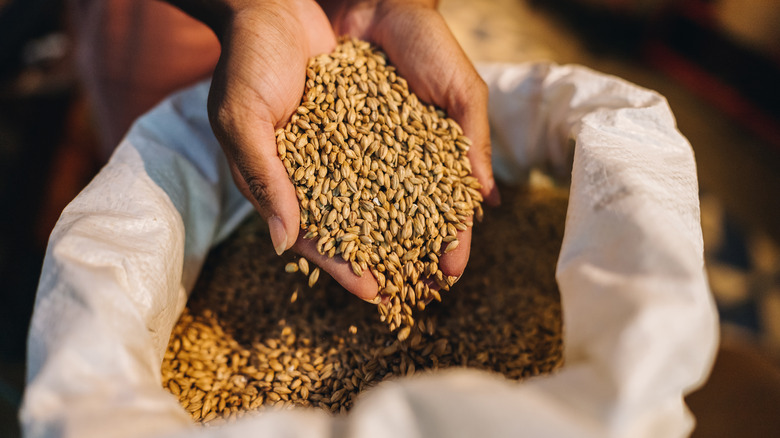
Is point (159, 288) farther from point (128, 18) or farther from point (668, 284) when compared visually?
point (128, 18)

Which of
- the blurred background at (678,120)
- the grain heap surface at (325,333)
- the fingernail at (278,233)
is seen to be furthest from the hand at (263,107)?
the blurred background at (678,120)

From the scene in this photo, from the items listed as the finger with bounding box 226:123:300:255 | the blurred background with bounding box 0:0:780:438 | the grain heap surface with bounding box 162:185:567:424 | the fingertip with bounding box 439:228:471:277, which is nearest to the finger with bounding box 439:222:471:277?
the fingertip with bounding box 439:228:471:277

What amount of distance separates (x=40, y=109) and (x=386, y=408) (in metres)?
2.08

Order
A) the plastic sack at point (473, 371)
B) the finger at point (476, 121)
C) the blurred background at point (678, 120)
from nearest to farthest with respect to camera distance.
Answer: the plastic sack at point (473, 371)
the finger at point (476, 121)
the blurred background at point (678, 120)

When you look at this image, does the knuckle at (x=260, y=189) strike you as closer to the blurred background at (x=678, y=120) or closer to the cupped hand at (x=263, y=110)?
the cupped hand at (x=263, y=110)

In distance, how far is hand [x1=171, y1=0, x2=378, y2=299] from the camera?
2.65ft

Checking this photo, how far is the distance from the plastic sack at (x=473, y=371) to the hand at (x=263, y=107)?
18cm

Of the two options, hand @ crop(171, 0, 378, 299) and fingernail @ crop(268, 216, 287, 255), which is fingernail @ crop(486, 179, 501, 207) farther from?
fingernail @ crop(268, 216, 287, 255)

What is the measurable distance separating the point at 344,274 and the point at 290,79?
372mm

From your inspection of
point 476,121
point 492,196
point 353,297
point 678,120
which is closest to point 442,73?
point 476,121

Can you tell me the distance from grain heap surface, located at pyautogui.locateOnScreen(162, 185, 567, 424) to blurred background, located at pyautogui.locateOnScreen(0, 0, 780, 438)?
0.52 metres

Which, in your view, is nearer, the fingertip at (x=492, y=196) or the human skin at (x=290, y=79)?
the human skin at (x=290, y=79)

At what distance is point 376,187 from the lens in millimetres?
875

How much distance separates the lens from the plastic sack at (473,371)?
21.6 inches
